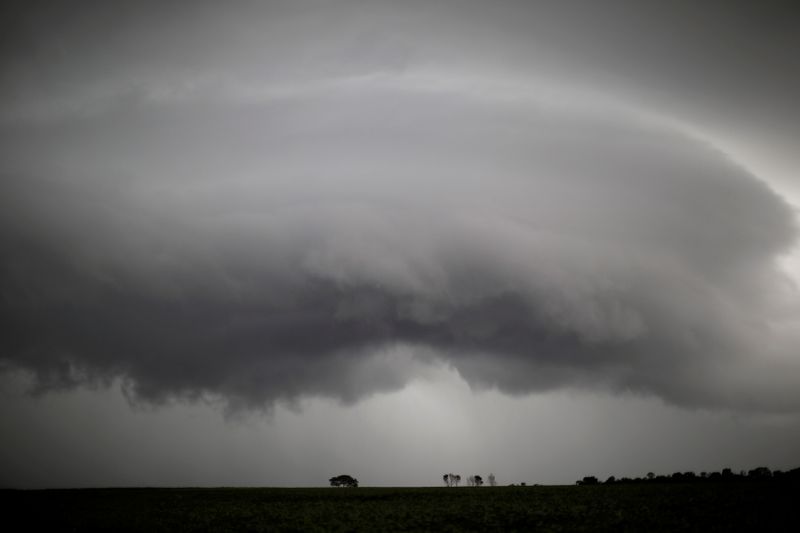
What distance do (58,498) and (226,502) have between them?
35.9 metres

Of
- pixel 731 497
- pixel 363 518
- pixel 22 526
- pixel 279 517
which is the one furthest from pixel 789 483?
pixel 22 526

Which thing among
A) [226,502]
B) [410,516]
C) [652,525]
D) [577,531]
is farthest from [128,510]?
[652,525]

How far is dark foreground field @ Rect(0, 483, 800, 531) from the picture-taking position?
181 feet

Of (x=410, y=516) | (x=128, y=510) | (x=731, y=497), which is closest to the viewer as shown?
(x=410, y=516)

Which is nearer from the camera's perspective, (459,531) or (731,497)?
(459,531)

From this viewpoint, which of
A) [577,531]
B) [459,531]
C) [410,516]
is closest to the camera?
[577,531]

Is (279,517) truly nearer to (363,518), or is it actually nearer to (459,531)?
(363,518)

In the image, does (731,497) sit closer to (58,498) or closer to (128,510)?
(128,510)

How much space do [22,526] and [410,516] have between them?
4561 cm

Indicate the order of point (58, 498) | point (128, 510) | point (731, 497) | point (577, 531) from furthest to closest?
1. point (58, 498)
2. point (128, 510)
3. point (731, 497)
4. point (577, 531)

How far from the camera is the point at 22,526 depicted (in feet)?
204

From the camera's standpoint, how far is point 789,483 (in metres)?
88.5

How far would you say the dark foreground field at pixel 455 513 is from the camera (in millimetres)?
55125

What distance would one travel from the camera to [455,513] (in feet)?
220
